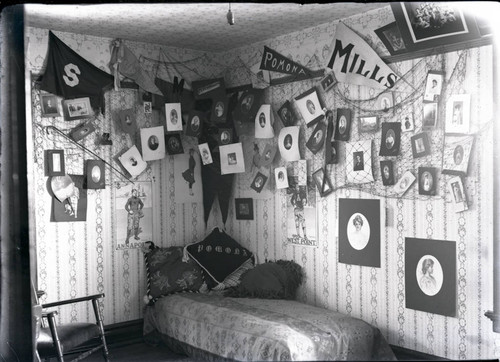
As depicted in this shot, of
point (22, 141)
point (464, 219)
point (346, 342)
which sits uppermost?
point (22, 141)

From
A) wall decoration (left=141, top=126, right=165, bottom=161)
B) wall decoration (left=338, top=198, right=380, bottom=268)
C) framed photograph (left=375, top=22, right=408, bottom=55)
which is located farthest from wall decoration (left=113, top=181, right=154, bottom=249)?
framed photograph (left=375, top=22, right=408, bottom=55)

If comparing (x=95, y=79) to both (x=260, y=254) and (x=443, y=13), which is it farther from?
(x=443, y=13)

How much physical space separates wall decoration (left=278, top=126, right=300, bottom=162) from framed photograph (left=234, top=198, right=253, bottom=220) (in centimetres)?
70

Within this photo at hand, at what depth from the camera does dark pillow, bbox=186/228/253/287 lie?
5305mm

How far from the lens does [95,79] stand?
16.2ft

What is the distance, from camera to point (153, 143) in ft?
17.5

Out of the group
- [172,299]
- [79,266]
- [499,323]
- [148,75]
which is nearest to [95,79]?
[148,75]

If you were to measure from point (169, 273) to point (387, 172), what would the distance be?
2.25 meters

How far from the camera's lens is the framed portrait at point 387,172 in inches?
164

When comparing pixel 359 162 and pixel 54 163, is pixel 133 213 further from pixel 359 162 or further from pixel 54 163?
pixel 359 162

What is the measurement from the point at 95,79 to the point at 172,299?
213 centimetres

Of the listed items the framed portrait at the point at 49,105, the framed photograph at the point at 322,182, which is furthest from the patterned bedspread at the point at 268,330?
the framed portrait at the point at 49,105

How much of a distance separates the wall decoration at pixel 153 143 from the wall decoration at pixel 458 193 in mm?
2798

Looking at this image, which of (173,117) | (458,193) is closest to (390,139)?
(458,193)
